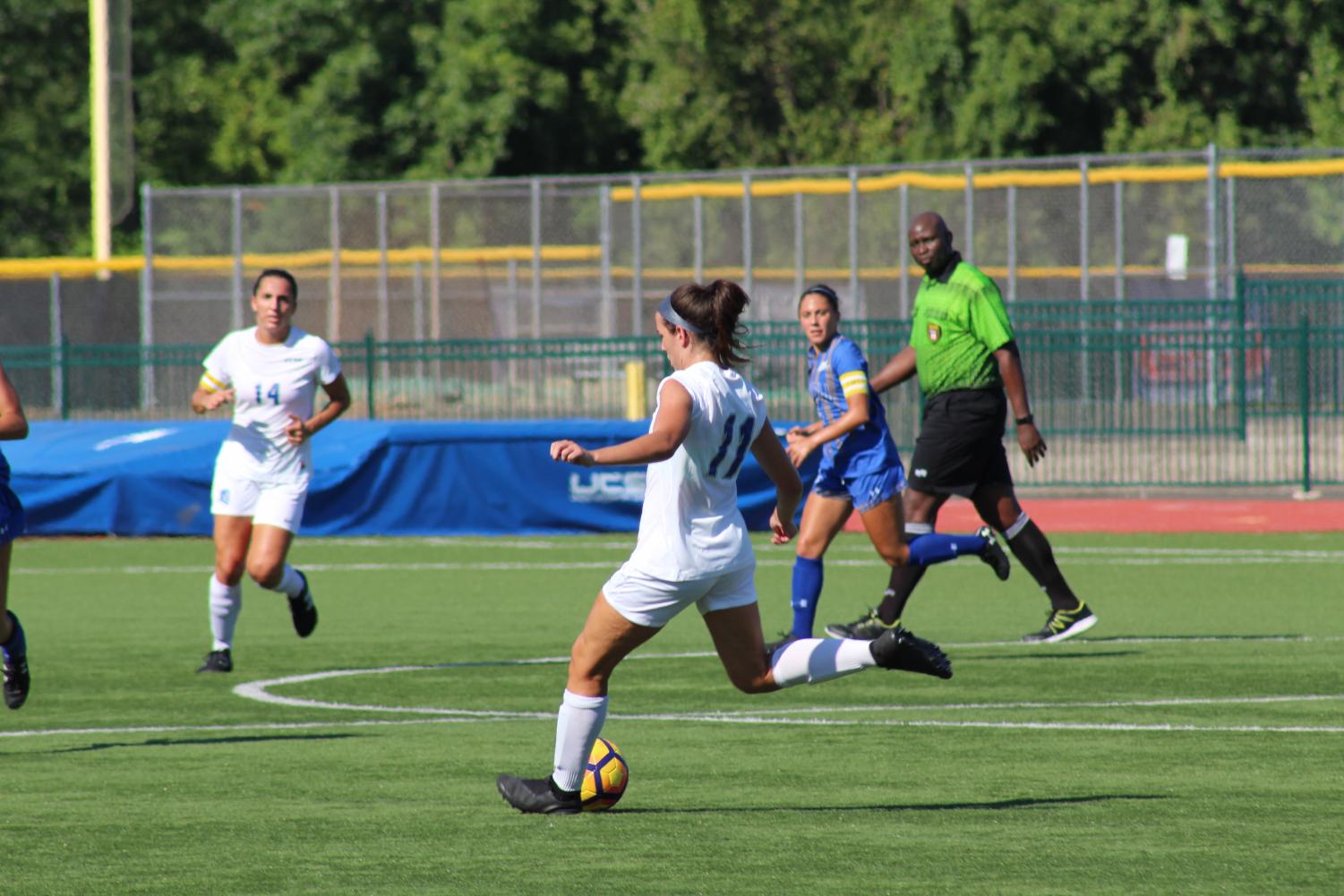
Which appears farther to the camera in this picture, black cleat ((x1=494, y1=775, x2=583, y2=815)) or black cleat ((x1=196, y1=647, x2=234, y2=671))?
black cleat ((x1=196, y1=647, x2=234, y2=671))

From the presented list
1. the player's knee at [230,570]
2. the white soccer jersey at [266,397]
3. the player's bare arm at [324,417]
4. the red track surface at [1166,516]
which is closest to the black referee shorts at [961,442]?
the player's bare arm at [324,417]

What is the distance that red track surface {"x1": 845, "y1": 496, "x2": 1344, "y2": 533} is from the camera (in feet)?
70.8

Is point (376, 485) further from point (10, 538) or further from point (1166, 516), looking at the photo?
point (10, 538)

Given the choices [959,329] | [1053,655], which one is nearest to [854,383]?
[959,329]

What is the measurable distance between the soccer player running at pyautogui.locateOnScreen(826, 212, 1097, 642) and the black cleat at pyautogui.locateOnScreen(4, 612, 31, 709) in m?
4.53

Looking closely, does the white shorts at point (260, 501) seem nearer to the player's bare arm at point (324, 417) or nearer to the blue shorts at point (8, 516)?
the player's bare arm at point (324, 417)

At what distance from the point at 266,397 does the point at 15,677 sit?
2.76m

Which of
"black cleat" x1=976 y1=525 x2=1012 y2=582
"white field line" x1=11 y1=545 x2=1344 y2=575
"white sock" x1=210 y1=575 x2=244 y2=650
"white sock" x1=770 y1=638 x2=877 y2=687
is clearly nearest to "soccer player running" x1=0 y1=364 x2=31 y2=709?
"white sock" x1=210 y1=575 x2=244 y2=650

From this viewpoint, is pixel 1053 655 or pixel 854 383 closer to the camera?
pixel 854 383

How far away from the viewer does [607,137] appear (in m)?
54.5

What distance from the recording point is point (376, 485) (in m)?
21.5

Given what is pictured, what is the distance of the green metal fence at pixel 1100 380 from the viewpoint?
25703mm

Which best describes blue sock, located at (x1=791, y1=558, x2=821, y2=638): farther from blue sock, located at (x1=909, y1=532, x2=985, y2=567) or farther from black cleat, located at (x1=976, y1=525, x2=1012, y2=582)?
black cleat, located at (x1=976, y1=525, x2=1012, y2=582)

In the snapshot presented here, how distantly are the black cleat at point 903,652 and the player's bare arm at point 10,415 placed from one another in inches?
141
